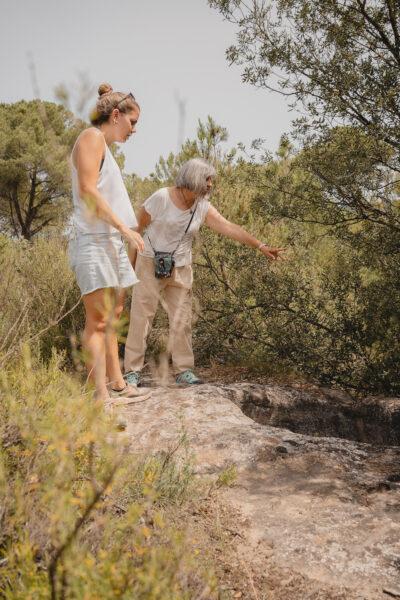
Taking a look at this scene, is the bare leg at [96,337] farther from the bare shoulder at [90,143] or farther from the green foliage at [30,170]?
→ the green foliage at [30,170]

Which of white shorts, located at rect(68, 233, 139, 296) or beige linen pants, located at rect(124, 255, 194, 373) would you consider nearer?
white shorts, located at rect(68, 233, 139, 296)

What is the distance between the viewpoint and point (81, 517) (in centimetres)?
108

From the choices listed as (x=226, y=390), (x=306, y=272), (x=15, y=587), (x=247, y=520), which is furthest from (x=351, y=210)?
(x=15, y=587)

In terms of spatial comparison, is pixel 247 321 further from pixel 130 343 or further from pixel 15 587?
pixel 15 587

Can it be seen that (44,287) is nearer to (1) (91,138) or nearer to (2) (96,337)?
(2) (96,337)

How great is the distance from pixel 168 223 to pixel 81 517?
307 cm

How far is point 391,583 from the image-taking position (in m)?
1.85

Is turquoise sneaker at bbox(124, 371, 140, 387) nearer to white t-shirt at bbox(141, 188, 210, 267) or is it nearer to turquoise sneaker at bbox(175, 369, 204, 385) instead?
turquoise sneaker at bbox(175, 369, 204, 385)

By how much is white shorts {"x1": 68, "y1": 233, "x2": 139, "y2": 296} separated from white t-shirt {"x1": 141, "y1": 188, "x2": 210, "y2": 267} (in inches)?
37.0

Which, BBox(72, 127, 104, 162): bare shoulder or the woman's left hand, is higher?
BBox(72, 127, 104, 162): bare shoulder

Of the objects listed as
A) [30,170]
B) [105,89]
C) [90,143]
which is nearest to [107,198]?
[90,143]

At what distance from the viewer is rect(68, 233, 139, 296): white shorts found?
297cm

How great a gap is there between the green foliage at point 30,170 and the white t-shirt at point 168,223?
1318cm

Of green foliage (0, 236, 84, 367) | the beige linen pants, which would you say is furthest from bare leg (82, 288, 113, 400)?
green foliage (0, 236, 84, 367)
